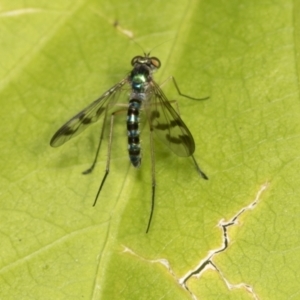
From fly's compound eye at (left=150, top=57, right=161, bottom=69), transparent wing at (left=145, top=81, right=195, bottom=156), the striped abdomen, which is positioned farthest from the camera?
fly's compound eye at (left=150, top=57, right=161, bottom=69)

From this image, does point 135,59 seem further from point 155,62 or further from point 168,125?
point 168,125

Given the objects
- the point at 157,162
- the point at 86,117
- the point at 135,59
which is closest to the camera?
the point at 157,162

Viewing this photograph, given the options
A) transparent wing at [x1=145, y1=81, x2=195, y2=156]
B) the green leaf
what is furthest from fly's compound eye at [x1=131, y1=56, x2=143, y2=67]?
transparent wing at [x1=145, y1=81, x2=195, y2=156]

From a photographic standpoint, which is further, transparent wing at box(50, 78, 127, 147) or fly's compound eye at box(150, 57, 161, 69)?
fly's compound eye at box(150, 57, 161, 69)

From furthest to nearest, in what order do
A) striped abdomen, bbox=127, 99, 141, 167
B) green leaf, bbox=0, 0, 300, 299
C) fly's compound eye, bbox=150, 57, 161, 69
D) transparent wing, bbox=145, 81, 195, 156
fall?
fly's compound eye, bbox=150, 57, 161, 69
striped abdomen, bbox=127, 99, 141, 167
transparent wing, bbox=145, 81, 195, 156
green leaf, bbox=0, 0, 300, 299

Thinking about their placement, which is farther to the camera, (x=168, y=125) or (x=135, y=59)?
(x=135, y=59)

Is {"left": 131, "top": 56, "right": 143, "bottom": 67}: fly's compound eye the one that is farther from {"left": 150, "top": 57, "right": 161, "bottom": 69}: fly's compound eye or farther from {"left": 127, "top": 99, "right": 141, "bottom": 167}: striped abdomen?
{"left": 127, "top": 99, "right": 141, "bottom": 167}: striped abdomen

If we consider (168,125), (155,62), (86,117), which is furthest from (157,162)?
(155,62)

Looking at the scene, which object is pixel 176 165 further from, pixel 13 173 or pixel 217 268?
pixel 13 173
